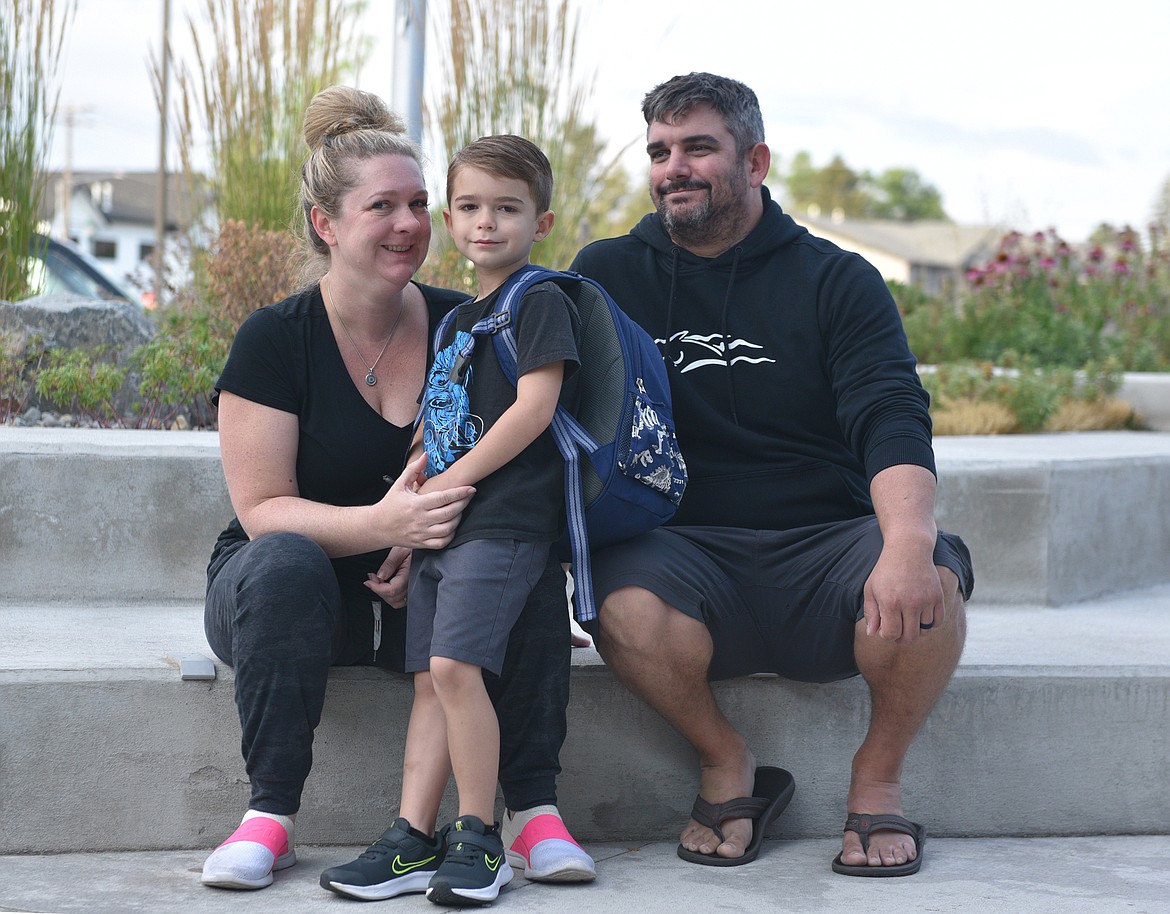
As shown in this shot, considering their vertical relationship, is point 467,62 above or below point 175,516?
above

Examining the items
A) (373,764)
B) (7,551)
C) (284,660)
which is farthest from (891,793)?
(7,551)

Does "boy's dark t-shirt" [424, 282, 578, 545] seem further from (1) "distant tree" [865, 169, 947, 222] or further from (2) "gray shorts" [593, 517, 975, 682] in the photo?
(1) "distant tree" [865, 169, 947, 222]

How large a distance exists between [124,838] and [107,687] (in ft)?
0.95

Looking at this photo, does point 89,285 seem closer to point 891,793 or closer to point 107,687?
point 107,687

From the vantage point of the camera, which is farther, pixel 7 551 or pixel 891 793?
pixel 7 551

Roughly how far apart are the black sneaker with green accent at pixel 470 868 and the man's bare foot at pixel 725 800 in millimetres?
413

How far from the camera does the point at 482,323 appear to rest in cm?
237

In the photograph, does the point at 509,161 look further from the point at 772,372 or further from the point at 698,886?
the point at 698,886

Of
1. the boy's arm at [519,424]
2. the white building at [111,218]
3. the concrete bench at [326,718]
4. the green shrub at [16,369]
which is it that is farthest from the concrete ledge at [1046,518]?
the white building at [111,218]

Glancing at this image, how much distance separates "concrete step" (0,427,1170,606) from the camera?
3152 millimetres

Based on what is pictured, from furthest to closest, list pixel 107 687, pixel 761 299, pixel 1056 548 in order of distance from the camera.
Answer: pixel 1056 548 → pixel 761 299 → pixel 107 687

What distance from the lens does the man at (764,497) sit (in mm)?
2426

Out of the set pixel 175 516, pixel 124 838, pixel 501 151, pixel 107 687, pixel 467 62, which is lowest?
pixel 124 838

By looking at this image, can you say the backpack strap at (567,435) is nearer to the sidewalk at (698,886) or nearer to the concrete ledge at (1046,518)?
the sidewalk at (698,886)
